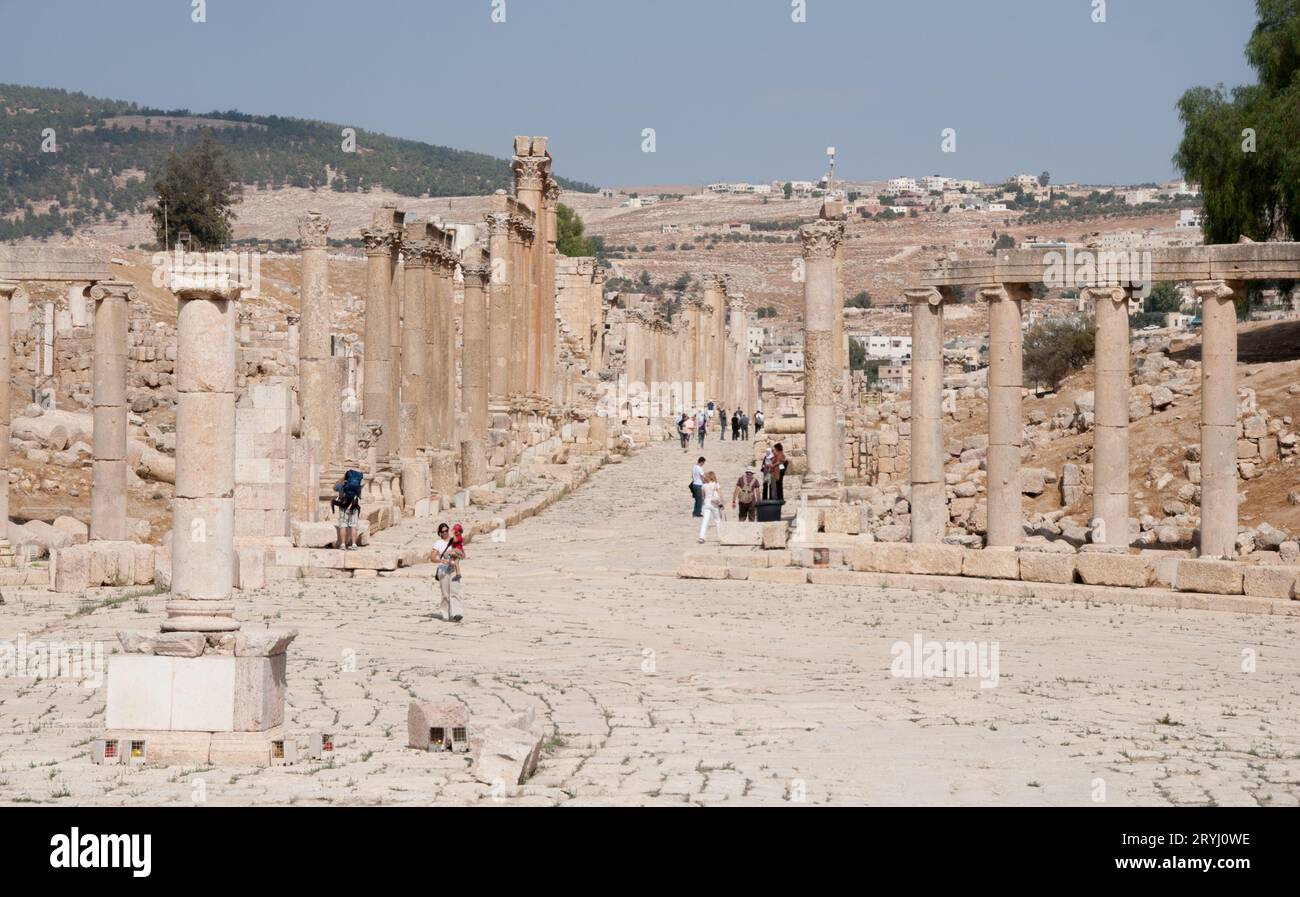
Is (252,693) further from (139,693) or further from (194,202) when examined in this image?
(194,202)

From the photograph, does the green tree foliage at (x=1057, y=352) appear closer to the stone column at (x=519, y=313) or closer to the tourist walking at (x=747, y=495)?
the stone column at (x=519, y=313)

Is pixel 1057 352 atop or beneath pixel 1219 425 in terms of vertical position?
atop

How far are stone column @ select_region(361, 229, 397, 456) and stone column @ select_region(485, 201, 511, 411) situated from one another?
7.38 m

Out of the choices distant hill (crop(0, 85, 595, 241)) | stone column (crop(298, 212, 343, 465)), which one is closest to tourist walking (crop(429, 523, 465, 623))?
stone column (crop(298, 212, 343, 465))

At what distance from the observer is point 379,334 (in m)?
30.7

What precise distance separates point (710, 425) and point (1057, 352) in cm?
1286

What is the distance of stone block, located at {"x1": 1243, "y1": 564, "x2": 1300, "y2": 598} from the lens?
20984 millimetres

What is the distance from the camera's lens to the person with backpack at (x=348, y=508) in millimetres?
24141

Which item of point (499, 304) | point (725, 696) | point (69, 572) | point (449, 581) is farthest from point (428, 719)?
point (499, 304)

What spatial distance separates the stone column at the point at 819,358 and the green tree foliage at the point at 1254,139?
53.1ft

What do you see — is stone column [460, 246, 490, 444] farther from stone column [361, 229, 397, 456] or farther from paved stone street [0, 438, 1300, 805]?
paved stone street [0, 438, 1300, 805]

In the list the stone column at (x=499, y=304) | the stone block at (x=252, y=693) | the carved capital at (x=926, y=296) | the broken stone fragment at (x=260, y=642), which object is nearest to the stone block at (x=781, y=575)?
the carved capital at (x=926, y=296)

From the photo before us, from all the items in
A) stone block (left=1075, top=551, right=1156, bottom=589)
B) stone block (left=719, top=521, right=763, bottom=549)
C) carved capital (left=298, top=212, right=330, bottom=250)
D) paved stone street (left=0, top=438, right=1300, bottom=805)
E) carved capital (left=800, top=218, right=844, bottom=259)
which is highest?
carved capital (left=298, top=212, right=330, bottom=250)

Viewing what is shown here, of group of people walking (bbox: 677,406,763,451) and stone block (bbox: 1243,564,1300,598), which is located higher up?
group of people walking (bbox: 677,406,763,451)
